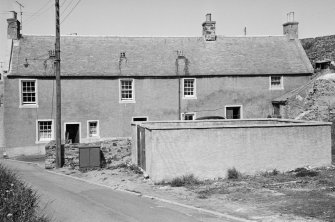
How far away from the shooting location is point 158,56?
3469cm

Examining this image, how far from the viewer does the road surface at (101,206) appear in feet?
39.7

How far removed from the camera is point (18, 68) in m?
31.1

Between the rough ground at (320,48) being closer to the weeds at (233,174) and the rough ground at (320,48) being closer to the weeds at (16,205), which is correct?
the weeds at (233,174)

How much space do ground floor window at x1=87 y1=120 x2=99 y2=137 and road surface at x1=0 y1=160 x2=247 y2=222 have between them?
13.7 metres

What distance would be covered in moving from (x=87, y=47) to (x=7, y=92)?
7.63 meters

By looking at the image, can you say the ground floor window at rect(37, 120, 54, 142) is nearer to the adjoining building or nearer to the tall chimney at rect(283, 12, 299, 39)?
the adjoining building

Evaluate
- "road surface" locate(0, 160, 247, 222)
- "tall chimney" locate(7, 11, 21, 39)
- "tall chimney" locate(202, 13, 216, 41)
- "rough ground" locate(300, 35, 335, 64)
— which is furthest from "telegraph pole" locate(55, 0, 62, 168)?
"rough ground" locate(300, 35, 335, 64)

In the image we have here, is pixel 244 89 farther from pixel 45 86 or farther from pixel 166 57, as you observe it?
pixel 45 86

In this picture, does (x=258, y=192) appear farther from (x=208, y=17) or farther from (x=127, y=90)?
(x=208, y=17)

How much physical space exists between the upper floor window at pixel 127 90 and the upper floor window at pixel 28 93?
680 centimetres

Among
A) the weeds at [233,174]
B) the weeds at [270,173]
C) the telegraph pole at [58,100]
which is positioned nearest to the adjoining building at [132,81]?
the telegraph pole at [58,100]

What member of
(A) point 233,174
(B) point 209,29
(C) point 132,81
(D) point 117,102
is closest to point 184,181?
(A) point 233,174

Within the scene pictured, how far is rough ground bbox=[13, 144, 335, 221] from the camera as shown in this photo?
40.4 feet

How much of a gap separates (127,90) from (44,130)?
23.9 feet
